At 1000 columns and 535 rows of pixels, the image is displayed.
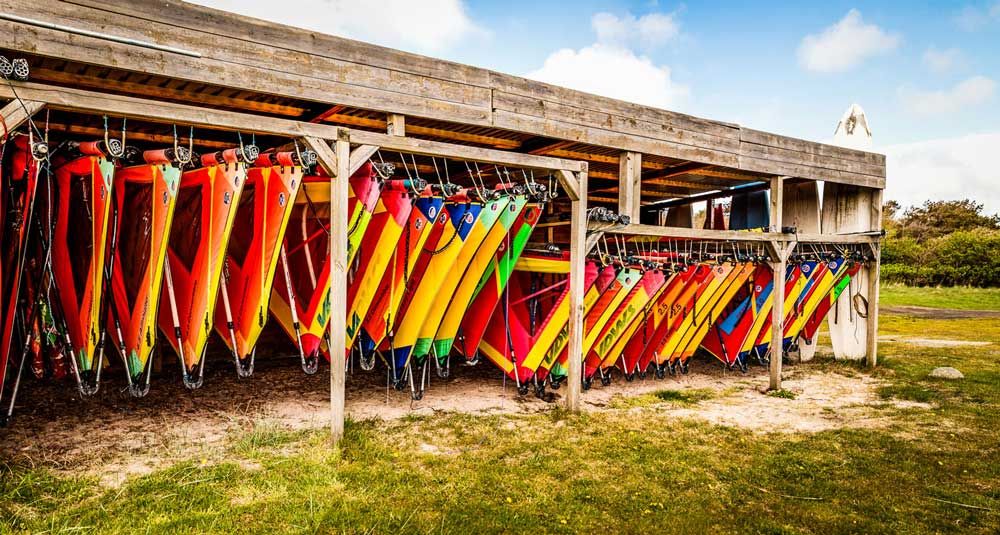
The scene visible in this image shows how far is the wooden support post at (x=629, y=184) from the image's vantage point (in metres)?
6.07

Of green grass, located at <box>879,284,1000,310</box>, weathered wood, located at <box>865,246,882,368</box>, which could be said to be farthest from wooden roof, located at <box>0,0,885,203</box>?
green grass, located at <box>879,284,1000,310</box>

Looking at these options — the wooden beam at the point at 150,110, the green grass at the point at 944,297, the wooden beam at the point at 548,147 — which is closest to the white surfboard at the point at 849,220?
the wooden beam at the point at 548,147

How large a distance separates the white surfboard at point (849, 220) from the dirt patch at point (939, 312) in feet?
28.2

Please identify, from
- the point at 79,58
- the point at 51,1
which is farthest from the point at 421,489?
the point at 51,1

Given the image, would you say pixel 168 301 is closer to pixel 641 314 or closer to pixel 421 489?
pixel 421 489

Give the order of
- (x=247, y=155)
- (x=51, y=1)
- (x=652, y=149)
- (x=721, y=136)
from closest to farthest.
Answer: (x=51, y=1) → (x=247, y=155) → (x=652, y=149) → (x=721, y=136)

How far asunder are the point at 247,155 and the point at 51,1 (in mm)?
1286

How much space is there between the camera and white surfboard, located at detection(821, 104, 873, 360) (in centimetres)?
820

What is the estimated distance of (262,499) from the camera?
135 inches

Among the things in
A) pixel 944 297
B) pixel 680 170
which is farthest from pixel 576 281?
pixel 944 297

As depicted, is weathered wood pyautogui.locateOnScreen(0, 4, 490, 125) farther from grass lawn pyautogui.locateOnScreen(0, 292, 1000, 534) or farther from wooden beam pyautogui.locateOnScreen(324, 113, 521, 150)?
grass lawn pyautogui.locateOnScreen(0, 292, 1000, 534)

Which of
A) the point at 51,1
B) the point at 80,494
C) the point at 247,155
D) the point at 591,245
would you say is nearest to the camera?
the point at 80,494

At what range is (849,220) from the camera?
26.9 ft

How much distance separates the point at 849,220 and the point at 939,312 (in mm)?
11118
